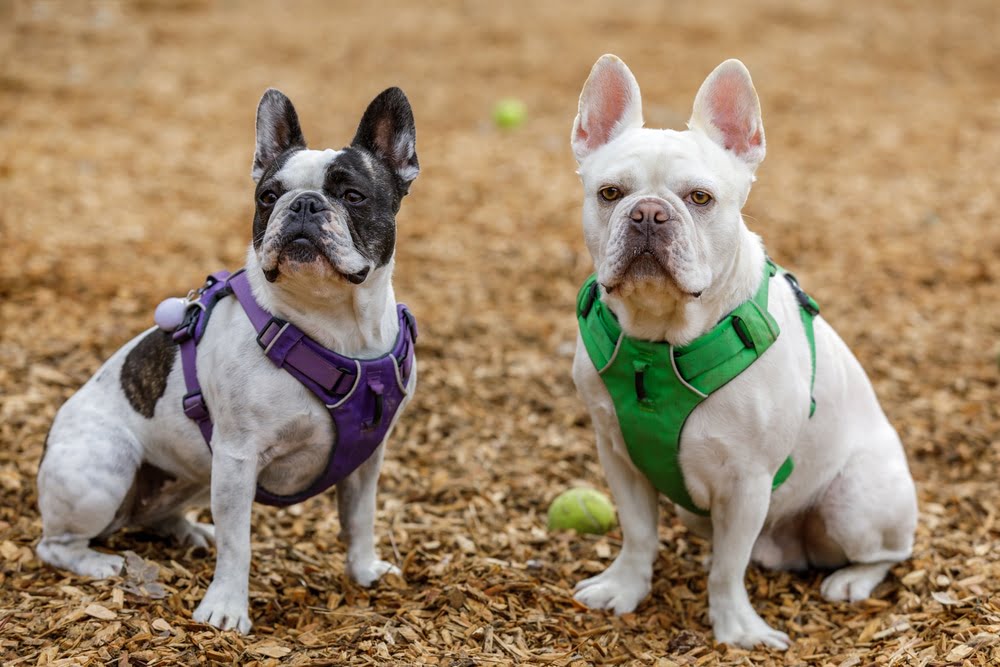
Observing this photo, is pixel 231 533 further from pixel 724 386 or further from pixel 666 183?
pixel 666 183

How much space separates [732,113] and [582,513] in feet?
6.75

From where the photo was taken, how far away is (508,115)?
37.4 feet

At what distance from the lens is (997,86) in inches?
509

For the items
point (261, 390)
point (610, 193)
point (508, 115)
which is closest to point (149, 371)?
point (261, 390)

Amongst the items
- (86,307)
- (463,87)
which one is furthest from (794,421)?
(463,87)

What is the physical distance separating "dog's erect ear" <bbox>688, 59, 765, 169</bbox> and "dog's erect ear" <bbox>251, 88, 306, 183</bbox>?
1498 millimetres

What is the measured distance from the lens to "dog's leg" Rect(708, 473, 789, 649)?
3.98m

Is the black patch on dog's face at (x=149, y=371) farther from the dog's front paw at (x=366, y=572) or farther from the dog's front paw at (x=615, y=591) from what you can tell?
the dog's front paw at (x=615, y=591)

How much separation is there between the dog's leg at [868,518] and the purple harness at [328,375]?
1.87m

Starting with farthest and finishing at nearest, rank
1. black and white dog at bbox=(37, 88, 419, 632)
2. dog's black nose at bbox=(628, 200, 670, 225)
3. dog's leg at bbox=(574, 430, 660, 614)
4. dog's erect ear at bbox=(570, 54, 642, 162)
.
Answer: dog's leg at bbox=(574, 430, 660, 614) < dog's erect ear at bbox=(570, 54, 642, 162) < black and white dog at bbox=(37, 88, 419, 632) < dog's black nose at bbox=(628, 200, 670, 225)

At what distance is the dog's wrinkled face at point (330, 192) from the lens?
3660 mm

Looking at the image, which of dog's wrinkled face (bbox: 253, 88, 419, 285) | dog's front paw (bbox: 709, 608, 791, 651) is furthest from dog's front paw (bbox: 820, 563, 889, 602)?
dog's wrinkled face (bbox: 253, 88, 419, 285)

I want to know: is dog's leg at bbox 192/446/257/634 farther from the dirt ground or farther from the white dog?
the white dog

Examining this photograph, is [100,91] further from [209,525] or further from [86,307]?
[209,525]
